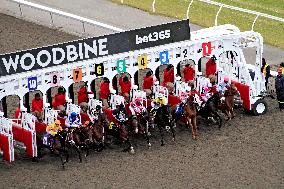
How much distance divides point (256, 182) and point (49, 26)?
15910mm

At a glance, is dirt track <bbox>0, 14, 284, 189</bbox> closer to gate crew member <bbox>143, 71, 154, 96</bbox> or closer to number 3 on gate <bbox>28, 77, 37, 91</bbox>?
gate crew member <bbox>143, 71, 154, 96</bbox>

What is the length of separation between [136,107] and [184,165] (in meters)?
2.53

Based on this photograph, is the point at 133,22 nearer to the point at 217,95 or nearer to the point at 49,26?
the point at 49,26

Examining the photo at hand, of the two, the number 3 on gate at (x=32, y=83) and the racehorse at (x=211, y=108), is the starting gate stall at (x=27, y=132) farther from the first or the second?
the racehorse at (x=211, y=108)

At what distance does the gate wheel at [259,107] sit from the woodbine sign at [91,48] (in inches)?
117

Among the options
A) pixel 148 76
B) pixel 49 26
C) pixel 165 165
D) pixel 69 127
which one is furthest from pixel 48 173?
pixel 49 26

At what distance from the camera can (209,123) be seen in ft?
97.3

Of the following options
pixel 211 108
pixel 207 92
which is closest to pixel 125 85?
pixel 207 92

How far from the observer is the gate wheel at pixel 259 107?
30.1m

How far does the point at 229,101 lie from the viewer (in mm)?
29312

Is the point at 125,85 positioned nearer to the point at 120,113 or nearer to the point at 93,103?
the point at 93,103

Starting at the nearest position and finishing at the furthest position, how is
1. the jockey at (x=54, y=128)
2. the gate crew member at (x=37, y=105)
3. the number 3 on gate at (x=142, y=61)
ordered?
1. the jockey at (x=54, y=128)
2. the gate crew member at (x=37, y=105)
3. the number 3 on gate at (x=142, y=61)

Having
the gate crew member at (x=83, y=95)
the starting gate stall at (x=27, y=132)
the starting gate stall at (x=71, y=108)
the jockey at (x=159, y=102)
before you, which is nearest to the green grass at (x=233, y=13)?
the jockey at (x=159, y=102)

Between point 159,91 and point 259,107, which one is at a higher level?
point 159,91
